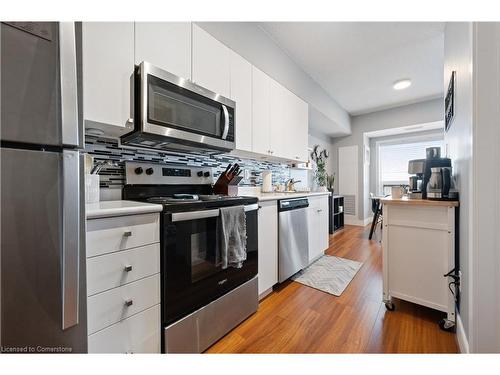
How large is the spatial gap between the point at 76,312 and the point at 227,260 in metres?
0.80

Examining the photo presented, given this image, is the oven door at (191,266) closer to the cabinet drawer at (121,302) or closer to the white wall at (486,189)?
the cabinet drawer at (121,302)

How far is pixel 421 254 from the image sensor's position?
151 centimetres

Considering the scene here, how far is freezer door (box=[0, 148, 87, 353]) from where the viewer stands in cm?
54

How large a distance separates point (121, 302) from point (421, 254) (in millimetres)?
1932

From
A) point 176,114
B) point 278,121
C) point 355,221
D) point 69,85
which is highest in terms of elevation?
point 278,121

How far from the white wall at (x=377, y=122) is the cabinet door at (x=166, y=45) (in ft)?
15.0

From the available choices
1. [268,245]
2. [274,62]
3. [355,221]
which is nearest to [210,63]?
[274,62]

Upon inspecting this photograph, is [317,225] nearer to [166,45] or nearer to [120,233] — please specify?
[120,233]

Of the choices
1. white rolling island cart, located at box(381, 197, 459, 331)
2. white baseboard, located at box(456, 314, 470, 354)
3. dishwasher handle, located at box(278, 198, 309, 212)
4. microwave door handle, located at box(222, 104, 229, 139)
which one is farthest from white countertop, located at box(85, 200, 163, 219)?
white baseboard, located at box(456, 314, 470, 354)

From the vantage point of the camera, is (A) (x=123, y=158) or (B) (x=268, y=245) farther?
(B) (x=268, y=245)

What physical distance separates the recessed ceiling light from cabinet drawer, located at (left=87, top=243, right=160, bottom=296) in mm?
4215
